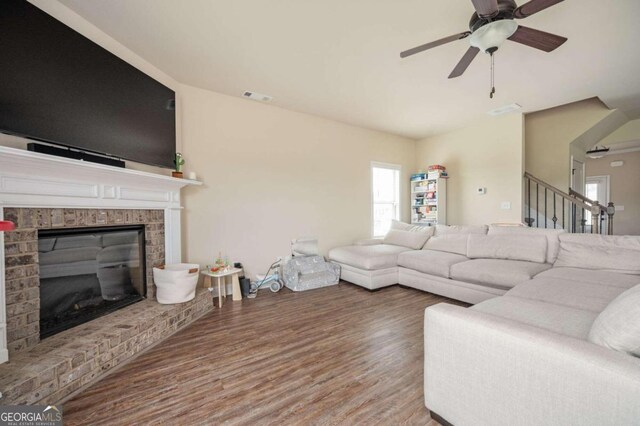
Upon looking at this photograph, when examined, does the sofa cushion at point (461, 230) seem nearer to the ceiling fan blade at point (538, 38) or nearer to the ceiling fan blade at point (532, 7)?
the ceiling fan blade at point (538, 38)

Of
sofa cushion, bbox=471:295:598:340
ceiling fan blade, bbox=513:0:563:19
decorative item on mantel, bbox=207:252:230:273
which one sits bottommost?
decorative item on mantel, bbox=207:252:230:273

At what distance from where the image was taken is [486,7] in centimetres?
162

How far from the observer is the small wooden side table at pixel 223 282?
3.02 m

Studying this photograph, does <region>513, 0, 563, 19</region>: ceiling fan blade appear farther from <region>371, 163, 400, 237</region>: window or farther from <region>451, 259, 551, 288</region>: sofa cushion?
<region>371, 163, 400, 237</region>: window

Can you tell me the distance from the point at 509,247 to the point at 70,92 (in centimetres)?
449

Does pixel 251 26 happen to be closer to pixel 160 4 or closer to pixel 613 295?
pixel 160 4

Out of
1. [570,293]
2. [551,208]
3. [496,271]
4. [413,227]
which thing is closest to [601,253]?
[496,271]

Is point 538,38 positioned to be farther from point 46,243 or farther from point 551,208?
point 46,243

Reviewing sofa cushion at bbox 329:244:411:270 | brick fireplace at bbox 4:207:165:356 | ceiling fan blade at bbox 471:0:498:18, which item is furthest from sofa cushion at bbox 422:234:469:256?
brick fireplace at bbox 4:207:165:356

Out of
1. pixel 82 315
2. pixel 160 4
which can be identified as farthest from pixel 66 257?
pixel 160 4

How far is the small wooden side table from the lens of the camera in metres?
3.02

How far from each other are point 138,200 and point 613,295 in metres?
3.94

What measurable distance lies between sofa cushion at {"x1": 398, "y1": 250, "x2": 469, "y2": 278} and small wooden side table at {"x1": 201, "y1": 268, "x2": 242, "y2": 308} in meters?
2.25

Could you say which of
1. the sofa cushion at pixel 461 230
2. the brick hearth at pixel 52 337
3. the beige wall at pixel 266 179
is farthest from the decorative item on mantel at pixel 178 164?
the sofa cushion at pixel 461 230
